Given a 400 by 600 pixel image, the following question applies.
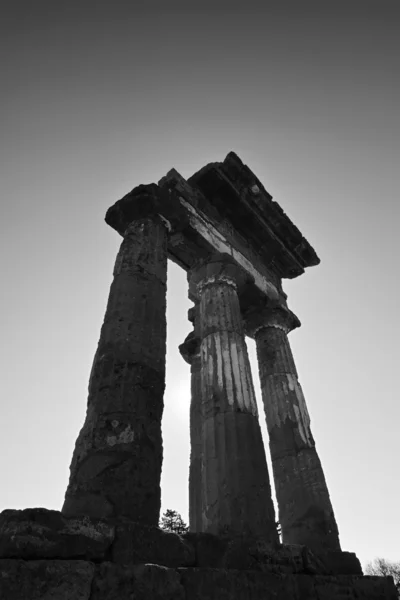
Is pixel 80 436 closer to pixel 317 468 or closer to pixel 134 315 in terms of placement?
pixel 134 315

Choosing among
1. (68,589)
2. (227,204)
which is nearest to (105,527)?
(68,589)

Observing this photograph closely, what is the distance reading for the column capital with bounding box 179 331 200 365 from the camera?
33.0 feet

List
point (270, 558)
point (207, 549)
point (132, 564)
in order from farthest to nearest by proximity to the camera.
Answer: point (270, 558) < point (207, 549) < point (132, 564)

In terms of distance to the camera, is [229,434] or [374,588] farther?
[229,434]

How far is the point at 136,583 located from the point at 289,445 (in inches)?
230

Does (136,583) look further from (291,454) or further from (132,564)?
(291,454)

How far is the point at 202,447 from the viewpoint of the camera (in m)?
6.81

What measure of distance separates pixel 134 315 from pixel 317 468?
211 inches

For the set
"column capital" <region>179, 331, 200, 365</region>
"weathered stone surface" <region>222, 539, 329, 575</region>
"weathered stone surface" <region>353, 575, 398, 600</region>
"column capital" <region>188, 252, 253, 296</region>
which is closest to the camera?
"weathered stone surface" <region>222, 539, 329, 575</region>

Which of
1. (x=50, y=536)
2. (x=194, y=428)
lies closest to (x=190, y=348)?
(x=194, y=428)

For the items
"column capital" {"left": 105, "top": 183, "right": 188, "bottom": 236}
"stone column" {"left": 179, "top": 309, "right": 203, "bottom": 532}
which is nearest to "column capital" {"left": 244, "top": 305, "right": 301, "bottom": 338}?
"stone column" {"left": 179, "top": 309, "right": 203, "bottom": 532}

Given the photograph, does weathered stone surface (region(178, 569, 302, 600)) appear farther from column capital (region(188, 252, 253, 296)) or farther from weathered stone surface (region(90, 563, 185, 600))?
column capital (region(188, 252, 253, 296))

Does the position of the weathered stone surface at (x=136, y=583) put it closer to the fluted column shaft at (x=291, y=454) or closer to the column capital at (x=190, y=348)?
the fluted column shaft at (x=291, y=454)

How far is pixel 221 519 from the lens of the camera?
5523 millimetres
